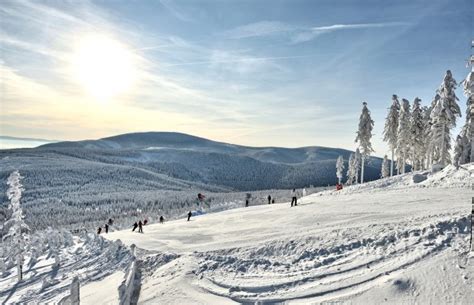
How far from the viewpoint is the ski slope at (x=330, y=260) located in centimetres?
1377

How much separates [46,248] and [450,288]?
35.5m

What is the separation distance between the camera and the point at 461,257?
1462 centimetres

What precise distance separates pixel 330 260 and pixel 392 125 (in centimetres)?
4627

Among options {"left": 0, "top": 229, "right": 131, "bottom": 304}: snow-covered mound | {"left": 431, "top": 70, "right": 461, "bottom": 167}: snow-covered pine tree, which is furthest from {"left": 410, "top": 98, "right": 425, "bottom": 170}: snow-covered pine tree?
{"left": 0, "top": 229, "right": 131, "bottom": 304}: snow-covered mound

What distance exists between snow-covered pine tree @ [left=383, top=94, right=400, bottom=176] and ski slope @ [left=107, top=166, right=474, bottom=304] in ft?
105

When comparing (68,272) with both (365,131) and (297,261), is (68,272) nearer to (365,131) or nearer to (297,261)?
(297,261)

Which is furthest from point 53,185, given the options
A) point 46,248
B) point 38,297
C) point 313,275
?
point 313,275

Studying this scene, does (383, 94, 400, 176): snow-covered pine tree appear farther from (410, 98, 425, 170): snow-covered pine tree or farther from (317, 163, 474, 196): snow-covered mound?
(317, 163, 474, 196): snow-covered mound

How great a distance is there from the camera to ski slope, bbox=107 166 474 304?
13773 mm

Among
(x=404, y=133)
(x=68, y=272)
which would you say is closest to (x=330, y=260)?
(x=68, y=272)

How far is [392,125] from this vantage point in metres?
56.7

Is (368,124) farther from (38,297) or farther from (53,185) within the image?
(53,185)

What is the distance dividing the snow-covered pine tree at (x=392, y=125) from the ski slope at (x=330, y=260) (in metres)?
32.1

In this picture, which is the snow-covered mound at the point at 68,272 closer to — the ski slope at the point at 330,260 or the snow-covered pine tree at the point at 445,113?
the ski slope at the point at 330,260
